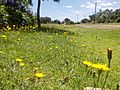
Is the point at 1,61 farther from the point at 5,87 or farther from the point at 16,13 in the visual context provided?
the point at 16,13

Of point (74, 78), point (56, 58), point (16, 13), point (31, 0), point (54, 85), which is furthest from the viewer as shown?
point (31, 0)

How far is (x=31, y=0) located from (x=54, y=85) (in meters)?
35.2

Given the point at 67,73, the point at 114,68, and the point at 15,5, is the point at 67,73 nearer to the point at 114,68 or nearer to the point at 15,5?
the point at 114,68

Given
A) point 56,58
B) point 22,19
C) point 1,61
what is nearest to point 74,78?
point 1,61

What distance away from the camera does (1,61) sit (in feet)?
24.6

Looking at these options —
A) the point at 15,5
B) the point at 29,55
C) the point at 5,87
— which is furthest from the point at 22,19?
the point at 5,87

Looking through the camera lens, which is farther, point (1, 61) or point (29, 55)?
point (29, 55)

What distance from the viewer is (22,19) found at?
3400 centimetres

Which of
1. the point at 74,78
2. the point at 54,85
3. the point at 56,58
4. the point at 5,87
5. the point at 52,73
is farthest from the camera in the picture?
the point at 56,58

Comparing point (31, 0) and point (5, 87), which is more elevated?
point (31, 0)

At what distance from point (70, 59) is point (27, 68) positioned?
256 cm

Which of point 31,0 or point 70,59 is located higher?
point 31,0

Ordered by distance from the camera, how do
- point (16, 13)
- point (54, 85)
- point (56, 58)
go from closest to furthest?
point (54, 85)
point (56, 58)
point (16, 13)

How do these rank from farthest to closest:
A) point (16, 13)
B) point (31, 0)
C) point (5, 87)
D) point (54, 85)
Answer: point (31, 0), point (16, 13), point (54, 85), point (5, 87)
